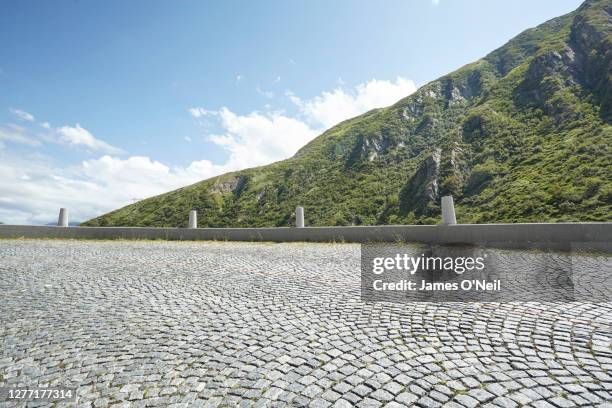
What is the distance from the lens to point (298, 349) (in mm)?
3014

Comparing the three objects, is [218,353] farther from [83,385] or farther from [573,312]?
[573,312]


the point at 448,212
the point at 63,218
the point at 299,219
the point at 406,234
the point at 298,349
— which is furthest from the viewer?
the point at 63,218

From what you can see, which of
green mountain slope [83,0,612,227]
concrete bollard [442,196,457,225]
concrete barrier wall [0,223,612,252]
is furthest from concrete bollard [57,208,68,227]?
green mountain slope [83,0,612,227]

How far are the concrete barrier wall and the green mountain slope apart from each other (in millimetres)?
13415

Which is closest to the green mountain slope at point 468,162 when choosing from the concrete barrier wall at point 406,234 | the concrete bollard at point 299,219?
the concrete barrier wall at point 406,234

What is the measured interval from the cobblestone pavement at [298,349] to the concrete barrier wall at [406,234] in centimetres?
664

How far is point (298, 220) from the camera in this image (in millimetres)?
15711

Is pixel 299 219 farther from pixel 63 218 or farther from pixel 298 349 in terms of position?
pixel 63 218

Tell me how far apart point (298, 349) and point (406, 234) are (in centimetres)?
993

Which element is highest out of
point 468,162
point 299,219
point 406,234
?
point 468,162

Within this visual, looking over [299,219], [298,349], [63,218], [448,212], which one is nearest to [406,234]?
[448,212]

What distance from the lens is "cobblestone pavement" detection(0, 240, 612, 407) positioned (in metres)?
2.27

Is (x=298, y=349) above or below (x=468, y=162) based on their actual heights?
below

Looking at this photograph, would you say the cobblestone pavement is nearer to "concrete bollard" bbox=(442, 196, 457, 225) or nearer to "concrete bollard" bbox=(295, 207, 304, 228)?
"concrete bollard" bbox=(442, 196, 457, 225)
